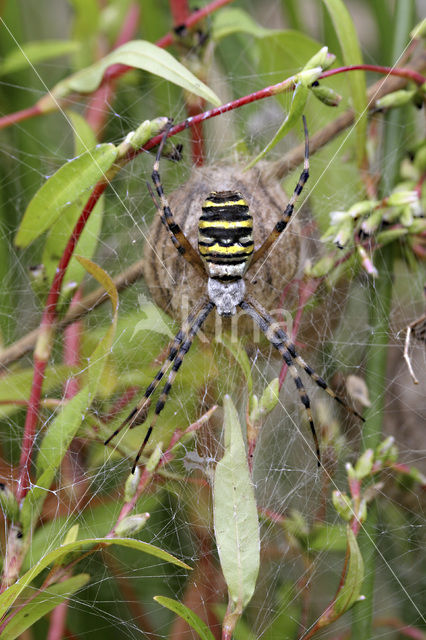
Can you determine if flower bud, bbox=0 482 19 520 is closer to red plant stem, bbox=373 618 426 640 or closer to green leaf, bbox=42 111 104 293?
green leaf, bbox=42 111 104 293

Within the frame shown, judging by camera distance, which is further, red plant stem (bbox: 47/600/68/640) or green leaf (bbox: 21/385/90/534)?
red plant stem (bbox: 47/600/68/640)

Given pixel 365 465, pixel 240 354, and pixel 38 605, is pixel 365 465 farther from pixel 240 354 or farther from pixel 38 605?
pixel 38 605

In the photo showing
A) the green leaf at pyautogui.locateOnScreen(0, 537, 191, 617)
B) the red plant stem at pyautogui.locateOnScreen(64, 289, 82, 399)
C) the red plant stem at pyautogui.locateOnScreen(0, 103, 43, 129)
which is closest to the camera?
the green leaf at pyautogui.locateOnScreen(0, 537, 191, 617)

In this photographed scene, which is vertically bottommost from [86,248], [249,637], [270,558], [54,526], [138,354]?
[249,637]

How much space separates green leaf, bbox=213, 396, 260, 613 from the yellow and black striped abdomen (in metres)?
0.50

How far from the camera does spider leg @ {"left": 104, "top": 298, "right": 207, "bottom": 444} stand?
1570mm

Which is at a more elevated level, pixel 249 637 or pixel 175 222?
pixel 175 222

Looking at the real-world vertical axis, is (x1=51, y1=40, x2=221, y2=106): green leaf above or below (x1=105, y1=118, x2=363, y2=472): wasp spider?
above

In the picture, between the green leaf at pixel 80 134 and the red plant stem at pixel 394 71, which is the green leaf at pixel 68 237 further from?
the red plant stem at pixel 394 71

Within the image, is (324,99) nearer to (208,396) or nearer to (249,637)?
(208,396)

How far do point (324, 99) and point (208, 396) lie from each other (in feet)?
2.46

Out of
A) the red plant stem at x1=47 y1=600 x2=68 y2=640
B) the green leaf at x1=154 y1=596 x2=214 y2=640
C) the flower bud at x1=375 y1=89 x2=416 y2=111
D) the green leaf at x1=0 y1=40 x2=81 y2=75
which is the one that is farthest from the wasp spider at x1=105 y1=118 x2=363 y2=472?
the green leaf at x1=0 y1=40 x2=81 y2=75

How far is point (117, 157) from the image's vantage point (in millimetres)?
1417

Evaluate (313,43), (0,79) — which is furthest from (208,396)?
(0,79)
